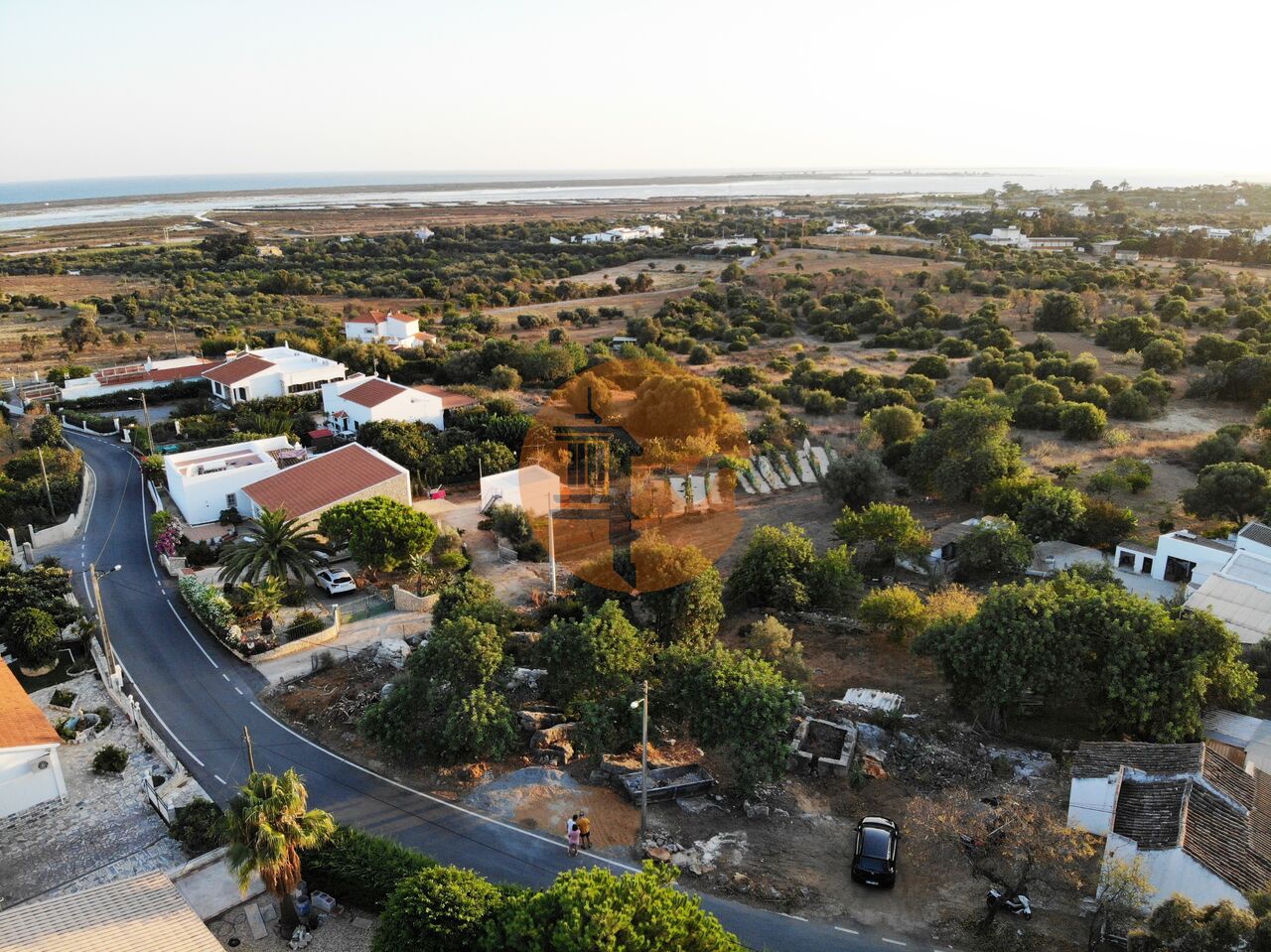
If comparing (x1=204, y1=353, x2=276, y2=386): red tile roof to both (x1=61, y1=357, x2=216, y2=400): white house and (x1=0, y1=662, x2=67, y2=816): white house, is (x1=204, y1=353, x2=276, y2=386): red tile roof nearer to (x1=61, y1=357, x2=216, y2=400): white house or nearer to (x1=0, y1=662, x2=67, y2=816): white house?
(x1=61, y1=357, x2=216, y2=400): white house

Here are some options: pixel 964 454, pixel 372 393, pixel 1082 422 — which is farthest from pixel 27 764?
pixel 1082 422

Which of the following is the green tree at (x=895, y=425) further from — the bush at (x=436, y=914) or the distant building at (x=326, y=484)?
the bush at (x=436, y=914)

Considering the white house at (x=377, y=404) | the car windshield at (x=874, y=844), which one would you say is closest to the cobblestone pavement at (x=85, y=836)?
the car windshield at (x=874, y=844)

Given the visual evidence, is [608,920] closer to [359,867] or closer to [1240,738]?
[359,867]

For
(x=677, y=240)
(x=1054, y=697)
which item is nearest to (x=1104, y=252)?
(x=677, y=240)

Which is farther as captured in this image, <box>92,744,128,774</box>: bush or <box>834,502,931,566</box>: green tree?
<box>834,502,931,566</box>: green tree

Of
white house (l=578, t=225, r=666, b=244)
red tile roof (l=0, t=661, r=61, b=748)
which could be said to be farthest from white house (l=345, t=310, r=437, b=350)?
white house (l=578, t=225, r=666, b=244)

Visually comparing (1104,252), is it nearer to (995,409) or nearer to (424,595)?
(995,409)
